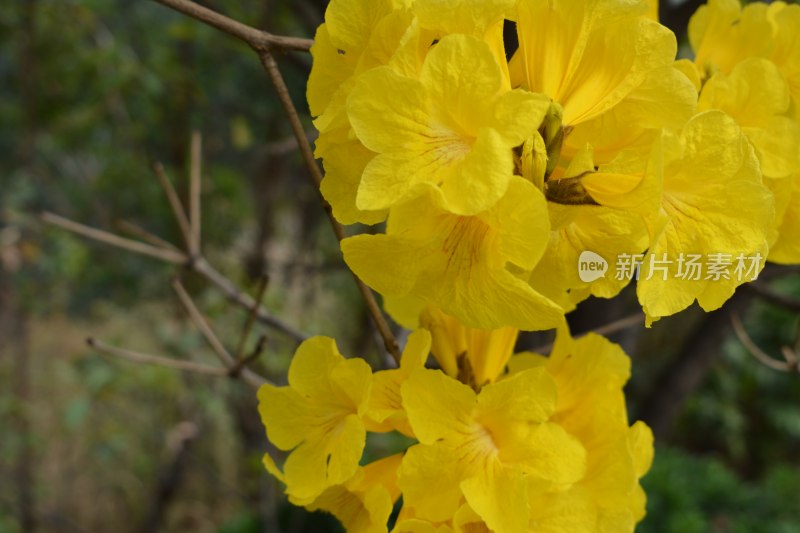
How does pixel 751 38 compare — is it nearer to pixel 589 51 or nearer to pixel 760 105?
pixel 760 105

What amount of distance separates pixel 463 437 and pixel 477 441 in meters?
0.01

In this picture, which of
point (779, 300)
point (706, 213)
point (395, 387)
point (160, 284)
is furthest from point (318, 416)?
point (160, 284)

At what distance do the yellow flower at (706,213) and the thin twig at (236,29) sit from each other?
272 millimetres

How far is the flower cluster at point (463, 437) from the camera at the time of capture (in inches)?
17.7

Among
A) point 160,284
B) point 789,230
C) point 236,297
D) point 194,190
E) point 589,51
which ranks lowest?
point 160,284

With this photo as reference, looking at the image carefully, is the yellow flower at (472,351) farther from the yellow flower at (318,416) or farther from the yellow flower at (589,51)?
the yellow flower at (589,51)

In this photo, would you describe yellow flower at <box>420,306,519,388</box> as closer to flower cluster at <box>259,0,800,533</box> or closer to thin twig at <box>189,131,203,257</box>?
flower cluster at <box>259,0,800,533</box>

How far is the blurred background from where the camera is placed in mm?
1976

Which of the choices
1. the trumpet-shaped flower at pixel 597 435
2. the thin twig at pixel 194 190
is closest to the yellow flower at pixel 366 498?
the trumpet-shaped flower at pixel 597 435

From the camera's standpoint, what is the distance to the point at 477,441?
18.4 inches

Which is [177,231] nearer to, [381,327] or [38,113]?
[38,113]

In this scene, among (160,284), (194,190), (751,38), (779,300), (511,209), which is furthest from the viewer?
(160,284)

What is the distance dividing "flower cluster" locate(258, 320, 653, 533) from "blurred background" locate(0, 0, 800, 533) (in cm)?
73

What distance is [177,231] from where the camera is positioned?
2393 mm
